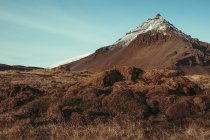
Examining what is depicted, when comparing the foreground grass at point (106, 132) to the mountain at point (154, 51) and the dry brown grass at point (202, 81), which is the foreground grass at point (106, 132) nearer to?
the dry brown grass at point (202, 81)

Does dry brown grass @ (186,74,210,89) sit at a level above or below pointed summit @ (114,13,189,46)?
Result: below

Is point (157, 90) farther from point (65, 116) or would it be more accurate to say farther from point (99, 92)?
point (65, 116)

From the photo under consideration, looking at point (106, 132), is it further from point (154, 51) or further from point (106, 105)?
point (154, 51)

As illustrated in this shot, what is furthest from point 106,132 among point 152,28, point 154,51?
point 152,28

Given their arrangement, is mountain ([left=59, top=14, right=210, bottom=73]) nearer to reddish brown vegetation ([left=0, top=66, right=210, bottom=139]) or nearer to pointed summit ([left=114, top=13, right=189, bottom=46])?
pointed summit ([left=114, top=13, right=189, bottom=46])

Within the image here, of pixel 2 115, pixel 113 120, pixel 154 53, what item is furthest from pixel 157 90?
pixel 154 53

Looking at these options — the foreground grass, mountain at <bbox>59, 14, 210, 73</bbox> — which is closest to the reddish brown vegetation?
the foreground grass

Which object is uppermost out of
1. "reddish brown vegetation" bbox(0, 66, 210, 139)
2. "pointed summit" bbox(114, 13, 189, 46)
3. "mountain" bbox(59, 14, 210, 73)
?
"pointed summit" bbox(114, 13, 189, 46)
